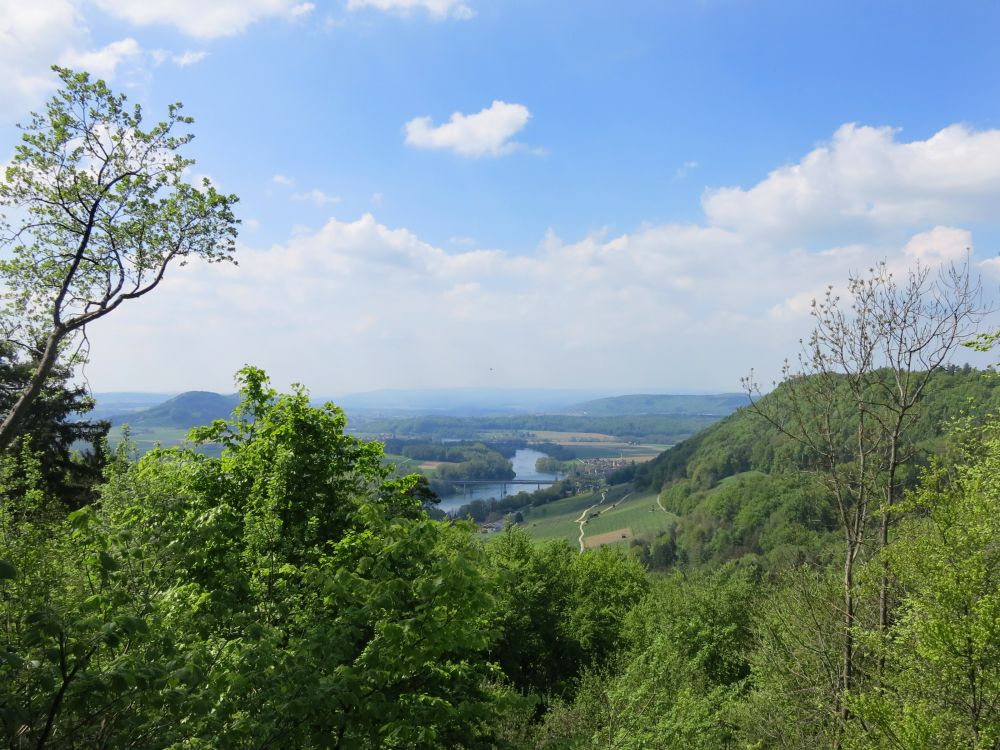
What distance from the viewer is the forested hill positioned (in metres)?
64.1

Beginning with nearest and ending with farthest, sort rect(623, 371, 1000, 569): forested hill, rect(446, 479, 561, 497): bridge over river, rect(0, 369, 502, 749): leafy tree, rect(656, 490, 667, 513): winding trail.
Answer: rect(0, 369, 502, 749): leafy tree, rect(623, 371, 1000, 569): forested hill, rect(656, 490, 667, 513): winding trail, rect(446, 479, 561, 497): bridge over river

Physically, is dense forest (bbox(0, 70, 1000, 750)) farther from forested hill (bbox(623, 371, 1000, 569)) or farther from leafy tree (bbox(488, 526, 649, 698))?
forested hill (bbox(623, 371, 1000, 569))

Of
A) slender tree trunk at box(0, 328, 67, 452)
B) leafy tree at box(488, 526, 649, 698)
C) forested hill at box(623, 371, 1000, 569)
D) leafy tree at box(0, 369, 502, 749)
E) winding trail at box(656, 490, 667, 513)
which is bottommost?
winding trail at box(656, 490, 667, 513)

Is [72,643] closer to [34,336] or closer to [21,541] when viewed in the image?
[21,541]

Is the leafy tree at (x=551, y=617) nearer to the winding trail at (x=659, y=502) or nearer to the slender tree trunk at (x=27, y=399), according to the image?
the slender tree trunk at (x=27, y=399)

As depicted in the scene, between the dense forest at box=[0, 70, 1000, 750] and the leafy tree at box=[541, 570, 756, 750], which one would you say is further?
the leafy tree at box=[541, 570, 756, 750]

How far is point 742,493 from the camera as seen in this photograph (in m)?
111

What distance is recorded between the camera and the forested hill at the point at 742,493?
6406 centimetres

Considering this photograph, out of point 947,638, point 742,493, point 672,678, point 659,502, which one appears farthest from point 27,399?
point 659,502

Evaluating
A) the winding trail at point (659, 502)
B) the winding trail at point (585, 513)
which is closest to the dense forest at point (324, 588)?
the winding trail at point (585, 513)

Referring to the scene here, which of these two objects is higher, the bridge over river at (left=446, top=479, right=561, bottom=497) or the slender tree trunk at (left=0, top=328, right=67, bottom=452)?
the slender tree trunk at (left=0, top=328, right=67, bottom=452)

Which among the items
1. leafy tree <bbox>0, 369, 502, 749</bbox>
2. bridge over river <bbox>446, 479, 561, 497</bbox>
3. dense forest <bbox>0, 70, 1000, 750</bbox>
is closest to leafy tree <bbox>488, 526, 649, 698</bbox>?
dense forest <bbox>0, 70, 1000, 750</bbox>

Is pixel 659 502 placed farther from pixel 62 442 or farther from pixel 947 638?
pixel 947 638

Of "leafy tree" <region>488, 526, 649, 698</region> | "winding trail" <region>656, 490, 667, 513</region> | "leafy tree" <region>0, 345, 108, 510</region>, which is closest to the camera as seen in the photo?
"leafy tree" <region>0, 345, 108, 510</region>
